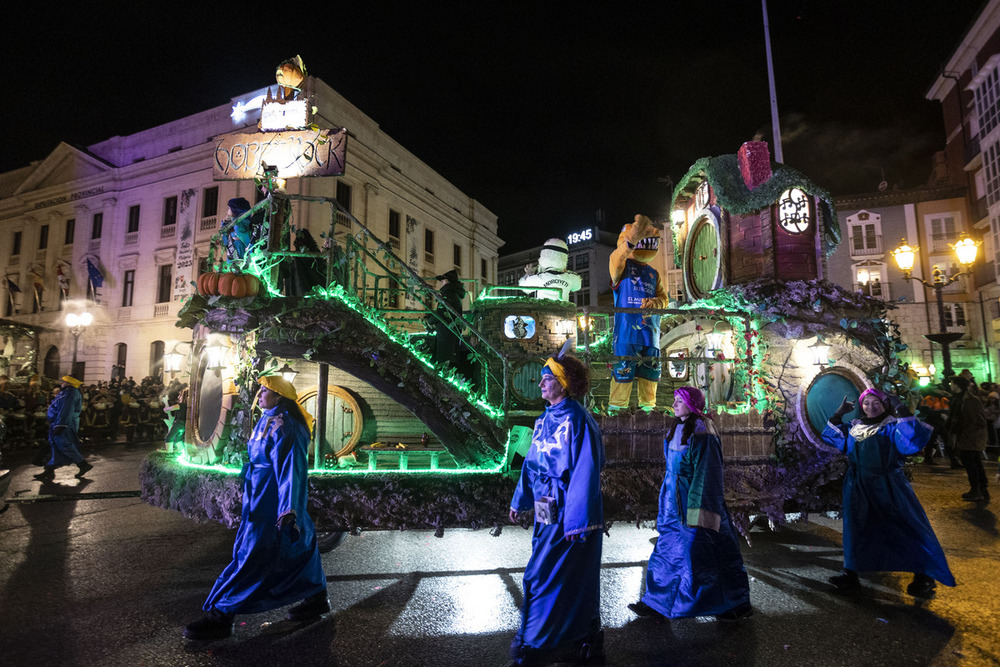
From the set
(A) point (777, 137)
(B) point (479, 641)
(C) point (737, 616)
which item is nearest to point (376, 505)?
(B) point (479, 641)

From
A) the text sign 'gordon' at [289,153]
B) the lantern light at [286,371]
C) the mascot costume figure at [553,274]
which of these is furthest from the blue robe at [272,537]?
the mascot costume figure at [553,274]

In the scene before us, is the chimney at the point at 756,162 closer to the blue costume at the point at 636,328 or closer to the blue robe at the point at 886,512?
the blue costume at the point at 636,328

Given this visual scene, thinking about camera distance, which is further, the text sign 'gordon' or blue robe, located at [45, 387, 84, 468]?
blue robe, located at [45, 387, 84, 468]

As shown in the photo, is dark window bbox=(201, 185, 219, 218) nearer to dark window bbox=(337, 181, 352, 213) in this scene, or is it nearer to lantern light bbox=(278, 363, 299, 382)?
dark window bbox=(337, 181, 352, 213)

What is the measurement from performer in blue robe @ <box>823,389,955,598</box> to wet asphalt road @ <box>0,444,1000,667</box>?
0.29 meters

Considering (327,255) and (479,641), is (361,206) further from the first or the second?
(479,641)

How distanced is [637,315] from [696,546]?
4.20 meters

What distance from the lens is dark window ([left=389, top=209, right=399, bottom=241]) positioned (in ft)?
110

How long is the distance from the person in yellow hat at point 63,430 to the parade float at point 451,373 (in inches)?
157

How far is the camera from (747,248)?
9078 mm

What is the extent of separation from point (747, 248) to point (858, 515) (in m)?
4.98

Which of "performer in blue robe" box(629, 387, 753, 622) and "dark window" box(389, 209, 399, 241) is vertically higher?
"dark window" box(389, 209, 399, 241)

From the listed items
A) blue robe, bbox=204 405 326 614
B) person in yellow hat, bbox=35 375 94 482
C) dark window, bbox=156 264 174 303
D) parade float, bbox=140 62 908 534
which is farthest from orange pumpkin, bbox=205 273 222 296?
dark window, bbox=156 264 174 303

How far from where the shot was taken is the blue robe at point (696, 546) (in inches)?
174
